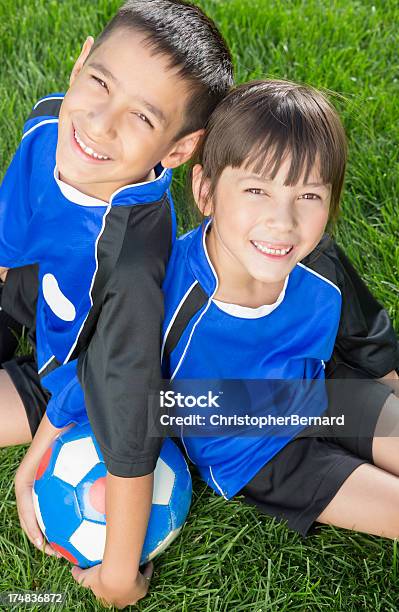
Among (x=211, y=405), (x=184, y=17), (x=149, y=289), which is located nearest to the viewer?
(x=149, y=289)

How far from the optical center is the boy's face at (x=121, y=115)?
2.03 metres

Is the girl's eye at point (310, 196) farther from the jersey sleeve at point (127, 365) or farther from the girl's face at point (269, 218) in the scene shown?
the jersey sleeve at point (127, 365)

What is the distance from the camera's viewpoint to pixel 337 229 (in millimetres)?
3137

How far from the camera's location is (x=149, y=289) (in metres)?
2.01

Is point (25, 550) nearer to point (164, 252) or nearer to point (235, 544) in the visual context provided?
point (235, 544)

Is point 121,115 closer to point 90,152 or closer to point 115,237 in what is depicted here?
point 90,152

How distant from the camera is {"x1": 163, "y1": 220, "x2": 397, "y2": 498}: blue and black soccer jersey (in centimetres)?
216

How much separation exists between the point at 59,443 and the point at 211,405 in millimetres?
408

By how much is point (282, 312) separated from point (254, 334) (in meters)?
0.09

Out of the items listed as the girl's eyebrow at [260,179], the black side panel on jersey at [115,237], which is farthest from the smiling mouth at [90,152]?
the girl's eyebrow at [260,179]

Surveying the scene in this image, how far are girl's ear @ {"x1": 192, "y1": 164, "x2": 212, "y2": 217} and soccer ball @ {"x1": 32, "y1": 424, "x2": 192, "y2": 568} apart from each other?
2.10ft

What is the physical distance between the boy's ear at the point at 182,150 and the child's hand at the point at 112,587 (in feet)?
3.39

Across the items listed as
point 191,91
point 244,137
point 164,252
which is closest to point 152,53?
point 191,91

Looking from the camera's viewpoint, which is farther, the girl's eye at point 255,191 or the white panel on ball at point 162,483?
the white panel on ball at point 162,483
